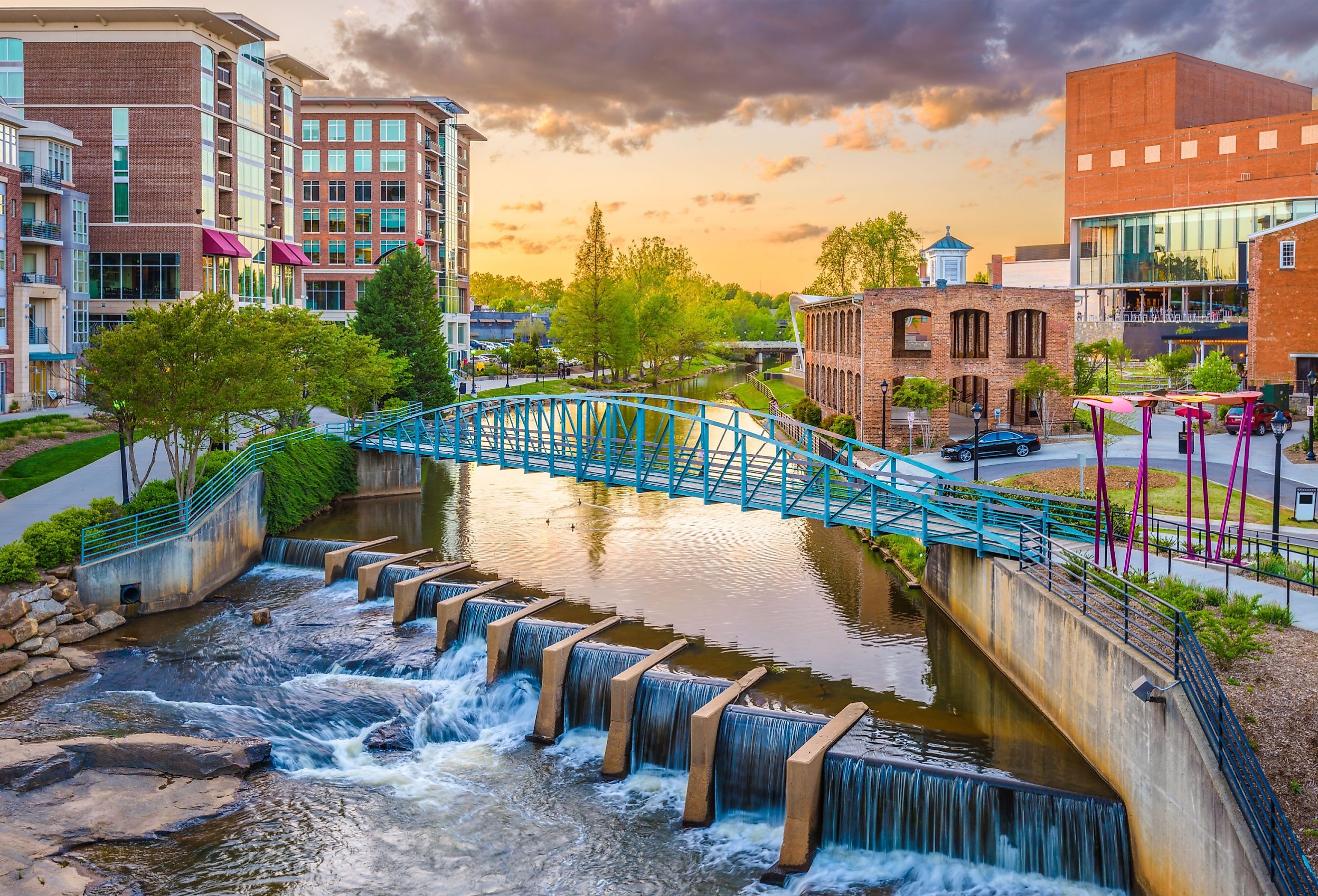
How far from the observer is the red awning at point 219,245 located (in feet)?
199

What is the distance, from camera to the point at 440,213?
306 feet

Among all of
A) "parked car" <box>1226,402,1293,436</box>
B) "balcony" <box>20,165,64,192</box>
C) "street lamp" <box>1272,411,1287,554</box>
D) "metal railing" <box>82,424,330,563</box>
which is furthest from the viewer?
"balcony" <box>20,165,64,192</box>

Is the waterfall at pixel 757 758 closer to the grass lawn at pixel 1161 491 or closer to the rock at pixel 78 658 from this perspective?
the grass lawn at pixel 1161 491

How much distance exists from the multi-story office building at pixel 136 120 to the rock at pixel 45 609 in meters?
36.7

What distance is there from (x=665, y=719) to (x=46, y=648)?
1482 cm

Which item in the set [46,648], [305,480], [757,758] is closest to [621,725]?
[757,758]

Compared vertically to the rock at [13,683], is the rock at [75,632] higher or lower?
higher

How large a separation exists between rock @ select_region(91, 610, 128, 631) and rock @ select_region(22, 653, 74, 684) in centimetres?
227

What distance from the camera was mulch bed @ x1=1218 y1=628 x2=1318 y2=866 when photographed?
13.4 meters

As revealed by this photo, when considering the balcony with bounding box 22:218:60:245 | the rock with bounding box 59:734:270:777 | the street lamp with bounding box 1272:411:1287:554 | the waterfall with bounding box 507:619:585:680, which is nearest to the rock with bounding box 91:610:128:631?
the rock with bounding box 59:734:270:777

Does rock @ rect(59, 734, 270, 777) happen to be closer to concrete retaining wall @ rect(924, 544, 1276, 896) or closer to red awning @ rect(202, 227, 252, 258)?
concrete retaining wall @ rect(924, 544, 1276, 896)

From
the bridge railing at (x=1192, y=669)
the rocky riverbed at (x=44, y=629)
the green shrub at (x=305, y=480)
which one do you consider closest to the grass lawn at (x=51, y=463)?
the green shrub at (x=305, y=480)

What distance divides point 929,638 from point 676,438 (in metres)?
40.6

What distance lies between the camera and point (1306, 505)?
85.4 ft
